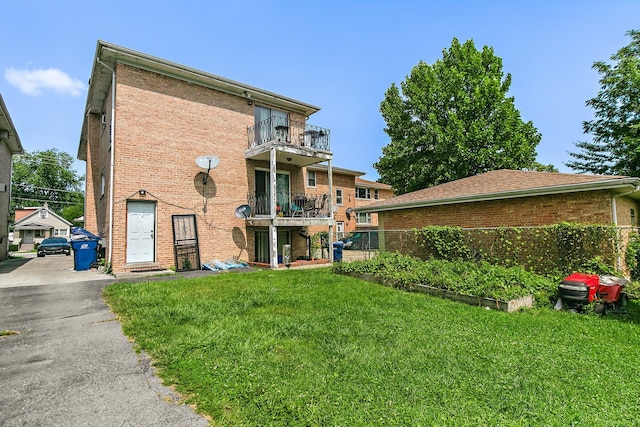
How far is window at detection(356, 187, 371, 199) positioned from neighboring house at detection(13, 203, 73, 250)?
3352 centimetres

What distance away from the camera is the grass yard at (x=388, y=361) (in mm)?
2531

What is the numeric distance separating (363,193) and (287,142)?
17.9 meters

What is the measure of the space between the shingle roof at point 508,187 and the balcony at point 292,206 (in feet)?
6.51

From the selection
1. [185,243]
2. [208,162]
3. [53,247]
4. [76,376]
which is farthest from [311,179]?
[76,376]

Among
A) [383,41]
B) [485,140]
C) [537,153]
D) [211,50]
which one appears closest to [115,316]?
[211,50]

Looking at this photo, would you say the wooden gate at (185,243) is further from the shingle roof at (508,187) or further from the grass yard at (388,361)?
the shingle roof at (508,187)

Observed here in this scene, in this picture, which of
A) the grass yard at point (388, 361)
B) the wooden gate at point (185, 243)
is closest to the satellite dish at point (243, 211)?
the wooden gate at point (185, 243)

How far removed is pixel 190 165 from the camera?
12.0 meters

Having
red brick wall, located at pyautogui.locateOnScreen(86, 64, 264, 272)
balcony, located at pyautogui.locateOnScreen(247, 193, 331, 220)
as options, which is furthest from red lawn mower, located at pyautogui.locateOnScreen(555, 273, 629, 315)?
red brick wall, located at pyautogui.locateOnScreen(86, 64, 264, 272)

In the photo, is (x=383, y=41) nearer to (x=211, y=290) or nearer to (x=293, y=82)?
(x=293, y=82)

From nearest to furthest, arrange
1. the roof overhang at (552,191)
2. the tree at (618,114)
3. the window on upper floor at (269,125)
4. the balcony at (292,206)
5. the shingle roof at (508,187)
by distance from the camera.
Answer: the roof overhang at (552,191), the shingle roof at (508,187), the balcony at (292,206), the window on upper floor at (269,125), the tree at (618,114)

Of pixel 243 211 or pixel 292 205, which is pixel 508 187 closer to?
pixel 292 205

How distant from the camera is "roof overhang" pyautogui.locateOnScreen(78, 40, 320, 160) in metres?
10.6

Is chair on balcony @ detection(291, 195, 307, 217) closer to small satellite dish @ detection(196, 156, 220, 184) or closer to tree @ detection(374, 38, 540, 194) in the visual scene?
small satellite dish @ detection(196, 156, 220, 184)
